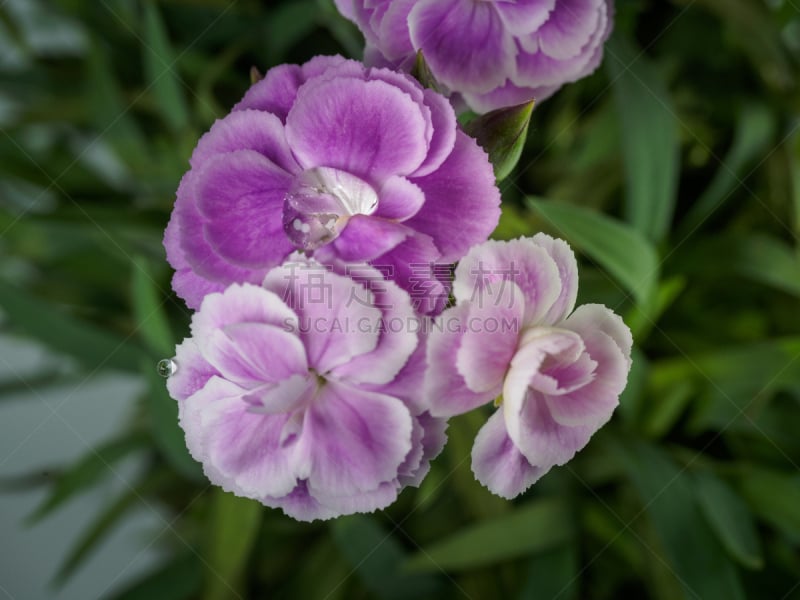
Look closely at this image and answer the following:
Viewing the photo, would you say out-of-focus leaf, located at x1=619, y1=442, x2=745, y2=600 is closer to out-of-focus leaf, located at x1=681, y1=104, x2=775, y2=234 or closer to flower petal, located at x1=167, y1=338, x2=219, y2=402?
out-of-focus leaf, located at x1=681, y1=104, x2=775, y2=234

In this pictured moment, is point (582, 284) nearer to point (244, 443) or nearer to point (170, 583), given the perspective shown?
point (244, 443)

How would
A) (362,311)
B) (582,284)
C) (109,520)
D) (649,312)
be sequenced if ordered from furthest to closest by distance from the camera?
(109,520), (649,312), (582,284), (362,311)

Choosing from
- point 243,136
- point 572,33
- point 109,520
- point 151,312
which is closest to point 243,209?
point 243,136

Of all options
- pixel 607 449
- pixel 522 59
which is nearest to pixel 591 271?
pixel 607 449

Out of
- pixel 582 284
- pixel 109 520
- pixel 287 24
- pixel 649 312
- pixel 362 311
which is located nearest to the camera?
pixel 362 311

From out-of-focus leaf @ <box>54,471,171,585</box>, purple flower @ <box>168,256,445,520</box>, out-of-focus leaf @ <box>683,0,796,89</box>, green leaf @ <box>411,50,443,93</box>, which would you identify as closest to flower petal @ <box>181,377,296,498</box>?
purple flower @ <box>168,256,445,520</box>

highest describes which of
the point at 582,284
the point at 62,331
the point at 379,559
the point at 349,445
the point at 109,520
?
the point at 349,445

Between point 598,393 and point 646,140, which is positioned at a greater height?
point 598,393

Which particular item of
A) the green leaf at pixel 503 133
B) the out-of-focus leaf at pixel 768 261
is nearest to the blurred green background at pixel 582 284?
the out-of-focus leaf at pixel 768 261
